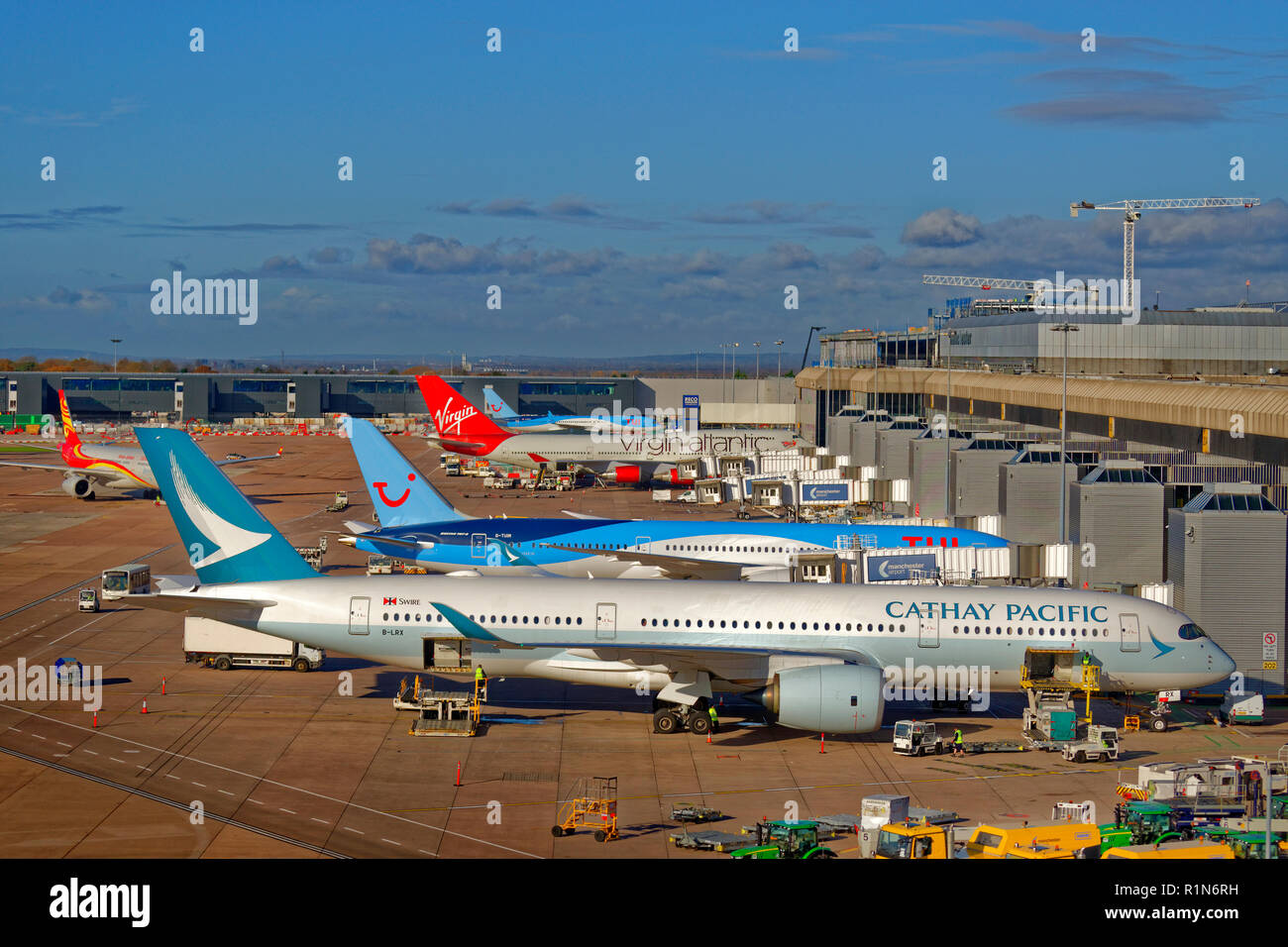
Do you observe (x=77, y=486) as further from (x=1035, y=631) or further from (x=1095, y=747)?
(x=1095, y=747)

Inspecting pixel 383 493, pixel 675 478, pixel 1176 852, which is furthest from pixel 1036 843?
pixel 675 478

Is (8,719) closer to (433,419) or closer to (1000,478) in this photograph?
(1000,478)

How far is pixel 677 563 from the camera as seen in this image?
169 ft

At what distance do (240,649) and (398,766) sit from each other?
42.4ft

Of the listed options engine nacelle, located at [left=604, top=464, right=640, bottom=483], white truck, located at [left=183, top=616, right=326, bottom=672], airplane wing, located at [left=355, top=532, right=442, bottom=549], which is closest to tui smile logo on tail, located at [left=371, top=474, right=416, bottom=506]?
airplane wing, located at [left=355, top=532, right=442, bottom=549]

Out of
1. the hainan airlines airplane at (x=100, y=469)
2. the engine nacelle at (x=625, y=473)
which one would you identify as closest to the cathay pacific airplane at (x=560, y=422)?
the engine nacelle at (x=625, y=473)
